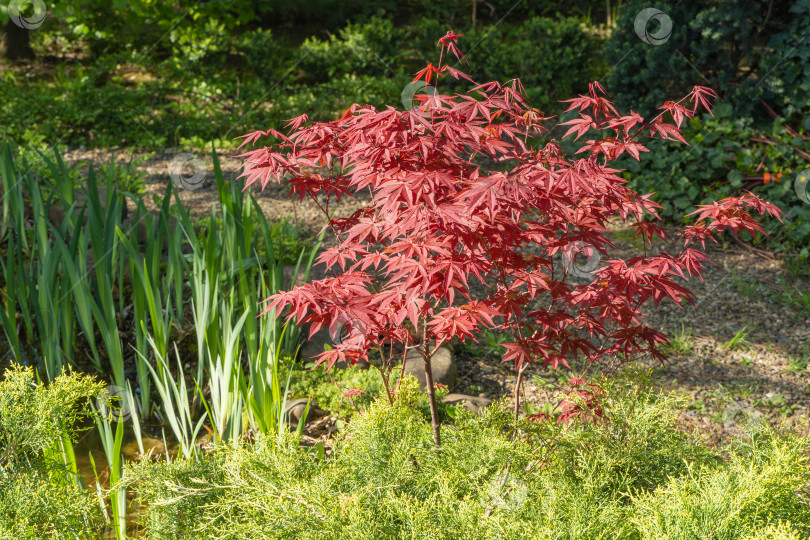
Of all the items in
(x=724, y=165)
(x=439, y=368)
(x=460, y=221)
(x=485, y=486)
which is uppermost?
(x=460, y=221)

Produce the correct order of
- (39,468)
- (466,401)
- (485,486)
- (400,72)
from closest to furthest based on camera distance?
1. (485,486)
2. (39,468)
3. (466,401)
4. (400,72)

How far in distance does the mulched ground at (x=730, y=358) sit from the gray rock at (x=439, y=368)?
0.10 metres

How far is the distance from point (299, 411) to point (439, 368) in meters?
0.68

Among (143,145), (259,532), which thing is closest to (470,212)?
(259,532)

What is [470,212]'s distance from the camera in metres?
1.63

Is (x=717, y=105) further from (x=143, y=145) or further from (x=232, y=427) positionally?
(x=143, y=145)

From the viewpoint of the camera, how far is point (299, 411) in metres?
2.94

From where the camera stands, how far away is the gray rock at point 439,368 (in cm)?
313

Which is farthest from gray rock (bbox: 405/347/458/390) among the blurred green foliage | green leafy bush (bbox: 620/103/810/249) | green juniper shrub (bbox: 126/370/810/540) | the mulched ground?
green leafy bush (bbox: 620/103/810/249)

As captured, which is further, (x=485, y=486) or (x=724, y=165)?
(x=724, y=165)

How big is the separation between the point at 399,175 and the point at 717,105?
4178 mm

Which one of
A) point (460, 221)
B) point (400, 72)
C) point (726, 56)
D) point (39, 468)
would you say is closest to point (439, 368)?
point (460, 221)

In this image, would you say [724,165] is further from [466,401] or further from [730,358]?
[466,401]

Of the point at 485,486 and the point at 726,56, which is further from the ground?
the point at 726,56
